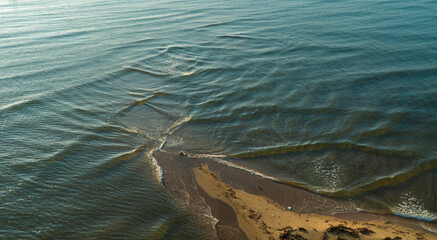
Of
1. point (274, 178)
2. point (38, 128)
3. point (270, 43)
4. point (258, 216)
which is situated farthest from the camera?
point (270, 43)

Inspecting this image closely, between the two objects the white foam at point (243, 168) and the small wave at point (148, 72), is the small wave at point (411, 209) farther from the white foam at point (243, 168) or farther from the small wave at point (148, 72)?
the small wave at point (148, 72)

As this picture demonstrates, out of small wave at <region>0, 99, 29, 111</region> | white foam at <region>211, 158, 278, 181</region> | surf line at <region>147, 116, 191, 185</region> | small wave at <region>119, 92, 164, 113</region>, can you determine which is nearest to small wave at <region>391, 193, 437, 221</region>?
white foam at <region>211, 158, 278, 181</region>

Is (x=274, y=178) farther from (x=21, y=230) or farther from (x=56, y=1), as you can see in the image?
(x=56, y=1)

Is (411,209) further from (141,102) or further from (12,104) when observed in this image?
(12,104)

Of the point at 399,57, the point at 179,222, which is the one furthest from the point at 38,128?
the point at 399,57

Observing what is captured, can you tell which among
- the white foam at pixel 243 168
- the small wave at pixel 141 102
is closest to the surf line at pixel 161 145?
the white foam at pixel 243 168

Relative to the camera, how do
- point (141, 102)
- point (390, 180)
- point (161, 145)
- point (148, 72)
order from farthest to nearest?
point (148, 72) → point (141, 102) → point (161, 145) → point (390, 180)

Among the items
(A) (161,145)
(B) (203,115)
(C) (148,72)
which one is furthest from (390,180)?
(C) (148,72)
